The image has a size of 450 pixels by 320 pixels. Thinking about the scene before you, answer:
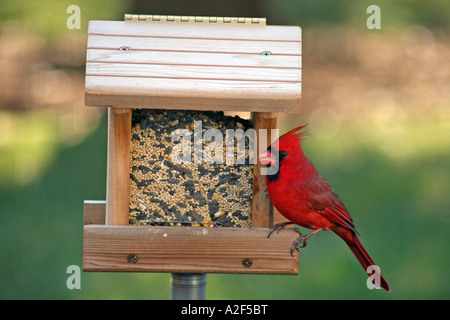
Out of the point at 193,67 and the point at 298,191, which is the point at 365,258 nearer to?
the point at 298,191

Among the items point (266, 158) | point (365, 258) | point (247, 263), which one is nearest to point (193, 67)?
point (266, 158)

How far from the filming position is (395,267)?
426cm

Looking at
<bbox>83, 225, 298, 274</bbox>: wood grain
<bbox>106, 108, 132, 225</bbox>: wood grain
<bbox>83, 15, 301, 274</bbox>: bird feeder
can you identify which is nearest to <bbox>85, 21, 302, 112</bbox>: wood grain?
<bbox>83, 15, 301, 274</bbox>: bird feeder

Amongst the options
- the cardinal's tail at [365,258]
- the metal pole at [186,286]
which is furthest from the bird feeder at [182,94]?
the cardinal's tail at [365,258]

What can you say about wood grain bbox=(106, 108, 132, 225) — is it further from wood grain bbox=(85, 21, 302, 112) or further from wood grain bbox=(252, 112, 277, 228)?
wood grain bbox=(252, 112, 277, 228)

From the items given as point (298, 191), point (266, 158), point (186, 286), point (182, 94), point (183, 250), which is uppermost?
point (182, 94)

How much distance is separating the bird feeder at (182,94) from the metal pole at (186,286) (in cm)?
11

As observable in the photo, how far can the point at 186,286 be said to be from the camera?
2.36 meters

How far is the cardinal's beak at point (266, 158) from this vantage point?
2438 millimetres

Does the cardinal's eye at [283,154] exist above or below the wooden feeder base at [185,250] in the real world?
above

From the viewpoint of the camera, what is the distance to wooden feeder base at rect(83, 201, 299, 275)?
227 cm

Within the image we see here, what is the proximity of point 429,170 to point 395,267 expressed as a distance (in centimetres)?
80

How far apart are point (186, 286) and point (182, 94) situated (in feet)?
2.15

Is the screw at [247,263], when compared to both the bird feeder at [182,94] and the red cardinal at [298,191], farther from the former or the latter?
the red cardinal at [298,191]
